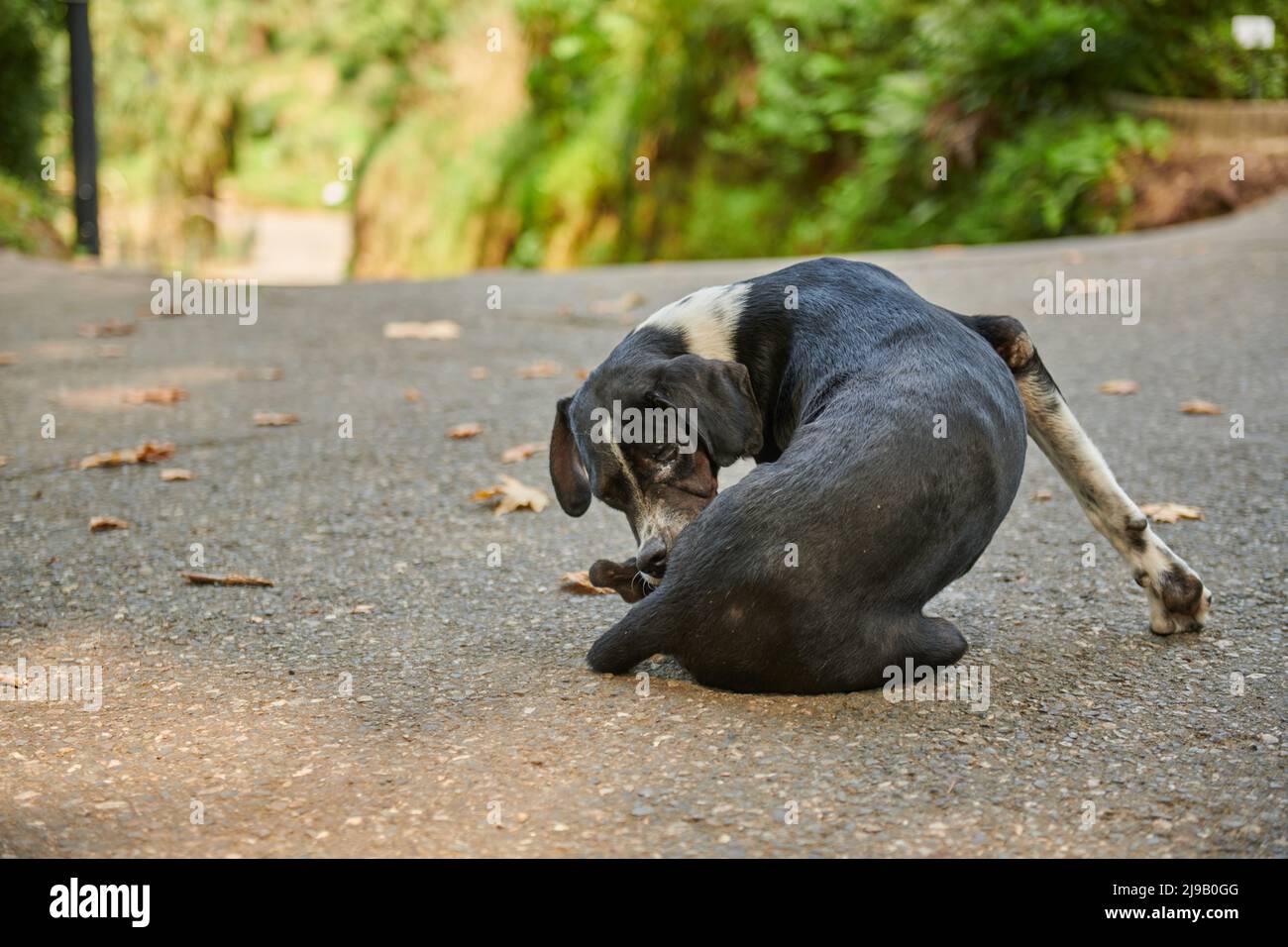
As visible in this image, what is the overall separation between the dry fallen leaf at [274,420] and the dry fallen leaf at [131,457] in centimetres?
57

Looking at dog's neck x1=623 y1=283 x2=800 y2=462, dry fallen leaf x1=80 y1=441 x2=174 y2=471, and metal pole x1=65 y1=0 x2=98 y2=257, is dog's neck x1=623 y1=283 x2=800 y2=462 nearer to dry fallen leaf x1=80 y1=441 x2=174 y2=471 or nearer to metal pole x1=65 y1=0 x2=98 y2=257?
dry fallen leaf x1=80 y1=441 x2=174 y2=471

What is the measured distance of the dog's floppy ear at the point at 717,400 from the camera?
11.0ft

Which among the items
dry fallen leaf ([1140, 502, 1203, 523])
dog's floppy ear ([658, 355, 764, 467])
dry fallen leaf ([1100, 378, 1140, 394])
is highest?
dog's floppy ear ([658, 355, 764, 467])

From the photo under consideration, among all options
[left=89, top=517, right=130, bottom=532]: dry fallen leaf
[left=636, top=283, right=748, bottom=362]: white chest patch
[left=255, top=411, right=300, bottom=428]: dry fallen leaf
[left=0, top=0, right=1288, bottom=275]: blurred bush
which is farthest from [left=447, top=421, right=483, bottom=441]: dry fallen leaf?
[left=0, top=0, right=1288, bottom=275]: blurred bush

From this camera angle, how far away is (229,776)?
2930 mm

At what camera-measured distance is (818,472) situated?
2.97m

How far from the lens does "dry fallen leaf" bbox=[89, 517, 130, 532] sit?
16.1ft

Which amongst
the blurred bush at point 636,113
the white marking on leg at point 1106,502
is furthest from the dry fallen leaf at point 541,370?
the blurred bush at point 636,113

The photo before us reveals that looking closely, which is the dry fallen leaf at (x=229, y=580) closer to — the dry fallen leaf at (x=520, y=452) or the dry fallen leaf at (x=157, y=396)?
the dry fallen leaf at (x=520, y=452)

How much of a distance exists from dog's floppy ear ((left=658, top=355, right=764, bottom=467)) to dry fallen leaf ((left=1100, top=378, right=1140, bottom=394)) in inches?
142

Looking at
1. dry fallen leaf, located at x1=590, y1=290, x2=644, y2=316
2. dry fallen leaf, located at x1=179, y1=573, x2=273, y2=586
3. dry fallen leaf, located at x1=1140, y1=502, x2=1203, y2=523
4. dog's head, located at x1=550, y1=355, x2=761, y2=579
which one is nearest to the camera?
dog's head, located at x1=550, y1=355, x2=761, y2=579

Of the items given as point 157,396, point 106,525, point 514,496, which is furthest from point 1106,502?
point 157,396

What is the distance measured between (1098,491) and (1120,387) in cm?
302

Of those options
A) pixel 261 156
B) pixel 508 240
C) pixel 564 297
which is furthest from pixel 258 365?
pixel 261 156
